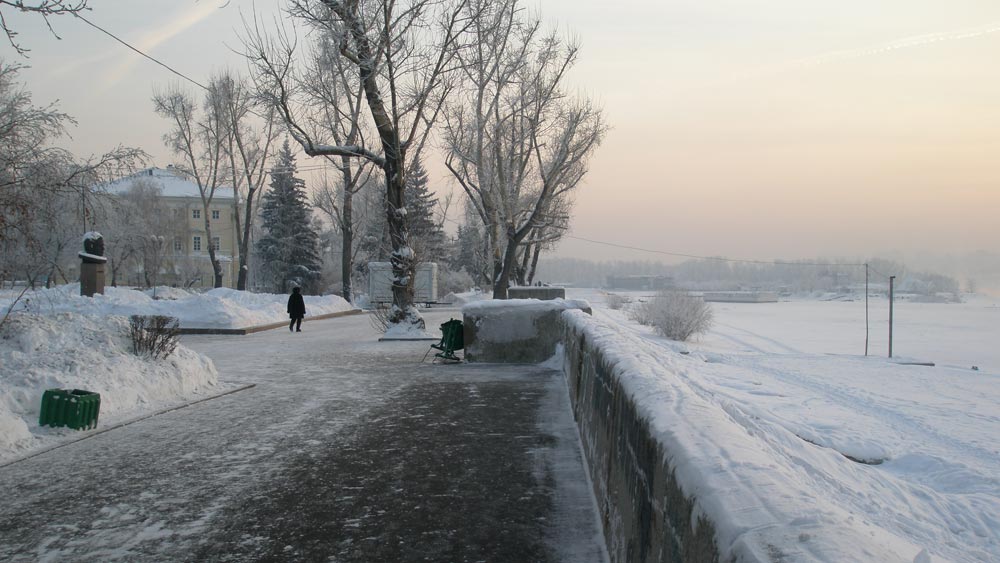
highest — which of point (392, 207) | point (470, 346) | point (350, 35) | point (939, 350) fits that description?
point (350, 35)

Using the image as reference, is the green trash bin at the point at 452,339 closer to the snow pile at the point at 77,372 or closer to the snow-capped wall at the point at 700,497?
the snow pile at the point at 77,372

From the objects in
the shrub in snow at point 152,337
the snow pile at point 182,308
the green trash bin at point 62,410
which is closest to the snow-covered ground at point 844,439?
the green trash bin at point 62,410

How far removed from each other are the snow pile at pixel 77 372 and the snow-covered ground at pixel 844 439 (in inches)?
228

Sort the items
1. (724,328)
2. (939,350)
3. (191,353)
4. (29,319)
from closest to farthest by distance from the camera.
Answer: (29,319), (191,353), (939,350), (724,328)

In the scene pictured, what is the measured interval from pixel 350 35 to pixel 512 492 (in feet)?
48.7

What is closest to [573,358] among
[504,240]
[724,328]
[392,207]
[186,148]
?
[392,207]

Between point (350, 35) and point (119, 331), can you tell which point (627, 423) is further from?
point (350, 35)

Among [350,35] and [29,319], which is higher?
[350,35]

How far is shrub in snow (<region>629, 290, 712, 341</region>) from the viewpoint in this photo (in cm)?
4088

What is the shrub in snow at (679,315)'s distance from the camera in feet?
134

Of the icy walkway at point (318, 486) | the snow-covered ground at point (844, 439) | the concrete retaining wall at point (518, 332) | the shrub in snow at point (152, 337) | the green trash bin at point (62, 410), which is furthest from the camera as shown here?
the concrete retaining wall at point (518, 332)

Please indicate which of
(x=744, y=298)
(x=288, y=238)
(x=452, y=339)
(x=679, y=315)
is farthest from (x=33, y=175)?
(x=744, y=298)

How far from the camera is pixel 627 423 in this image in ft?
13.0

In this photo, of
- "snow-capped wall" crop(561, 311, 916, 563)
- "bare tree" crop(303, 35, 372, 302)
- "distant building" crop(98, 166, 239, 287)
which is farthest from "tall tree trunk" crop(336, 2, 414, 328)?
"distant building" crop(98, 166, 239, 287)
